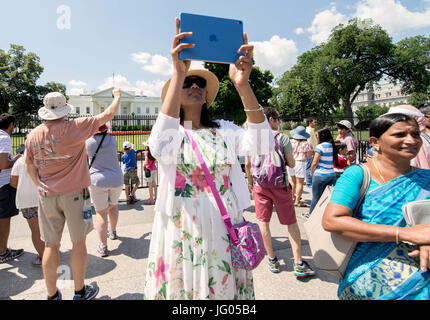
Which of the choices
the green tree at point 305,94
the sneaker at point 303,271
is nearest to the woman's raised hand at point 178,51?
the sneaker at point 303,271

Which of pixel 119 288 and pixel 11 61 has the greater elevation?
pixel 11 61

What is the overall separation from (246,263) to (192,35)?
1355 millimetres

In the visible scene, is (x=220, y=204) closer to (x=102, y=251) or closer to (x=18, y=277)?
(x=102, y=251)

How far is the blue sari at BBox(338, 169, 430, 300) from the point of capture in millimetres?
1415

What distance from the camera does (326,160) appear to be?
4.39 metres

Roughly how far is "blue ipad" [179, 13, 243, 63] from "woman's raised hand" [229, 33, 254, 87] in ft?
0.12

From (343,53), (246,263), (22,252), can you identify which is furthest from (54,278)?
(343,53)

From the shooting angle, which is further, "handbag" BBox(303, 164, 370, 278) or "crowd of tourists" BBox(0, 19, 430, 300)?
"handbag" BBox(303, 164, 370, 278)

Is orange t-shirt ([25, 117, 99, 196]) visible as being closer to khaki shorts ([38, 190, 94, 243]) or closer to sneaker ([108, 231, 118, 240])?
khaki shorts ([38, 190, 94, 243])

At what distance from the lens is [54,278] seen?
2514 mm

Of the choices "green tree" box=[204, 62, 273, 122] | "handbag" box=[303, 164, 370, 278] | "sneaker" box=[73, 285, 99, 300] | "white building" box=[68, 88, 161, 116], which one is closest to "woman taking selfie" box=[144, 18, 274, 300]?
"handbag" box=[303, 164, 370, 278]

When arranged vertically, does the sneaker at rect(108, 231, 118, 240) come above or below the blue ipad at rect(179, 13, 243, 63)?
below

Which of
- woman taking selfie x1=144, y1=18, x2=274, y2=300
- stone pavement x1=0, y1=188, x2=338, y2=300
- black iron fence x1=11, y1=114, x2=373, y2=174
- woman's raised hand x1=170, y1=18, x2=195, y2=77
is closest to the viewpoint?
woman's raised hand x1=170, y1=18, x2=195, y2=77
